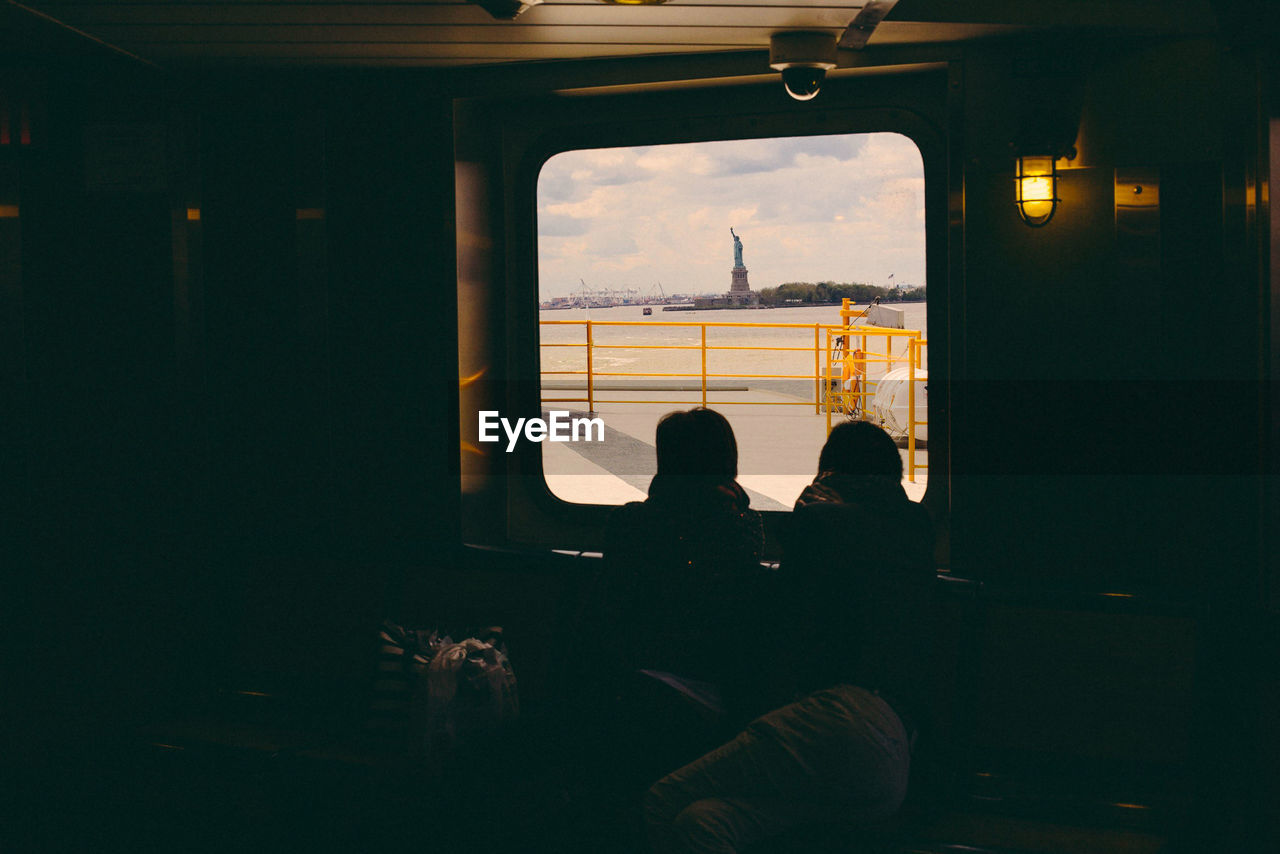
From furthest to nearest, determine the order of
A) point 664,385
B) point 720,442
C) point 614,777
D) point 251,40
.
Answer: point 664,385 < point 251,40 < point 720,442 < point 614,777

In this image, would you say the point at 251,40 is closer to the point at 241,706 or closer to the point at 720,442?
the point at 720,442

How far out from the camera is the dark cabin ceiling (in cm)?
243

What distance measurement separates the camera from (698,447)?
225 cm

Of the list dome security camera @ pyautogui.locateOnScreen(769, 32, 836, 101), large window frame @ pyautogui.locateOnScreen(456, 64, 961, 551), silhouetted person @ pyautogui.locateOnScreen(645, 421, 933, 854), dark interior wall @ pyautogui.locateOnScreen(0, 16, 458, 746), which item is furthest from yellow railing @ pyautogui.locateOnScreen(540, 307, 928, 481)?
silhouetted person @ pyautogui.locateOnScreen(645, 421, 933, 854)

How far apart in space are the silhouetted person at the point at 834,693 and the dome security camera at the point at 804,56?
118 centimetres

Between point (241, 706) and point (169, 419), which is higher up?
point (169, 419)

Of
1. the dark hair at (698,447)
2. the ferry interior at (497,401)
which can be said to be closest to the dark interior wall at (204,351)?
the ferry interior at (497,401)

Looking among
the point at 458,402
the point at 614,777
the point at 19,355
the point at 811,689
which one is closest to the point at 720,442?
the point at 811,689

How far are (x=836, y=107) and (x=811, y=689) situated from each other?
1.89 metres

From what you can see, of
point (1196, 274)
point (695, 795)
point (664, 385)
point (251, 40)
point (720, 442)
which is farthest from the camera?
point (664, 385)

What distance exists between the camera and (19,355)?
3.29 metres

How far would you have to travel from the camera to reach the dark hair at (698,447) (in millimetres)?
2240

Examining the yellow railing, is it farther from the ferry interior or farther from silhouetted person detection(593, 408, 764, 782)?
silhouetted person detection(593, 408, 764, 782)

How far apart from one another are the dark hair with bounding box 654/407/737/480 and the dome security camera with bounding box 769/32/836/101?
1.03 m
